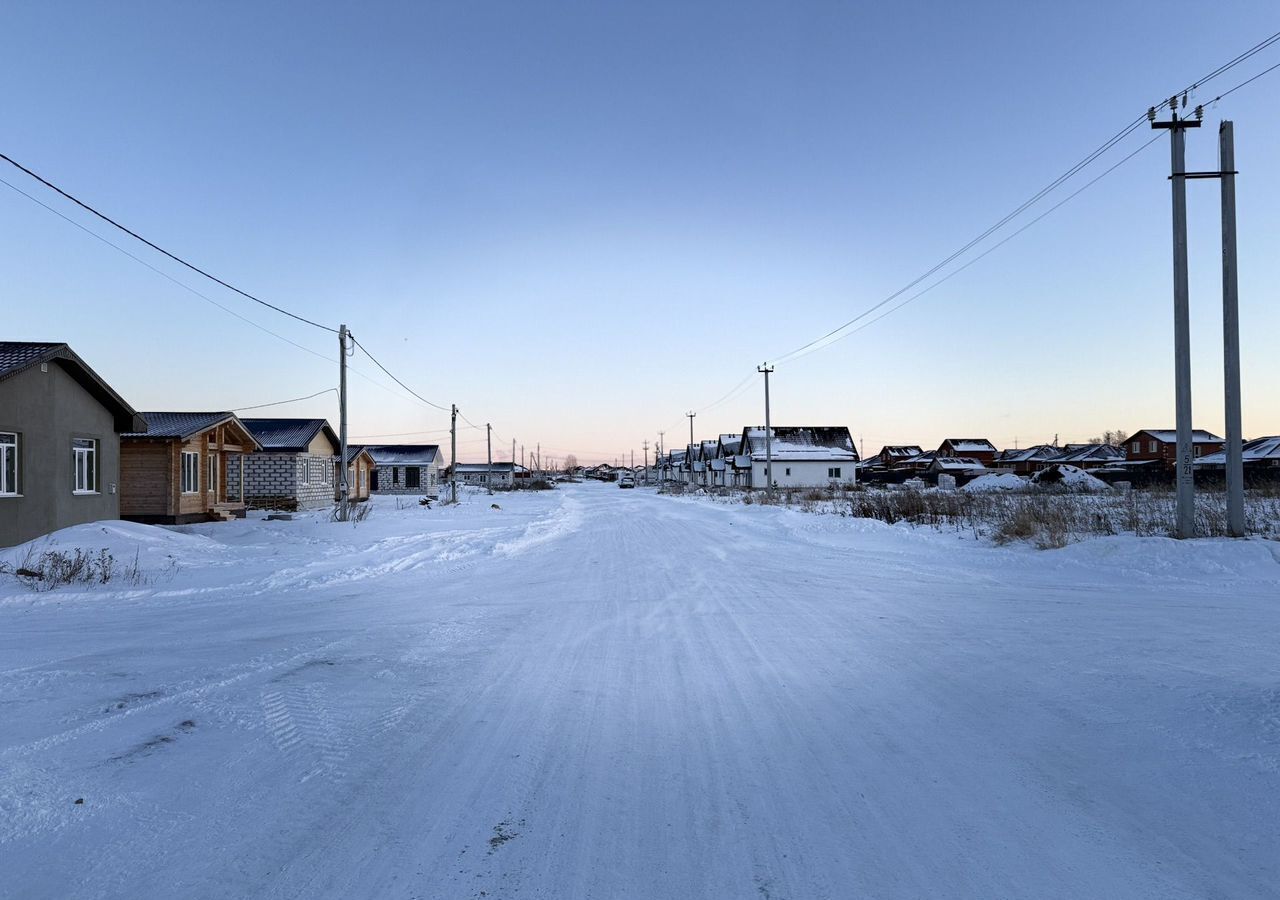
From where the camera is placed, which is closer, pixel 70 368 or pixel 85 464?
pixel 70 368

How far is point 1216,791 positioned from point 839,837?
230 cm

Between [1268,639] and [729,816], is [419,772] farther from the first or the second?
[1268,639]

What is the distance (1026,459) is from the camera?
105 m

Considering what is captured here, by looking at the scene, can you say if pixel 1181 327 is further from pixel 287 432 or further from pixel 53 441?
pixel 287 432

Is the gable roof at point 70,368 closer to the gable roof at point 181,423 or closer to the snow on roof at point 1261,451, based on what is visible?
the gable roof at point 181,423

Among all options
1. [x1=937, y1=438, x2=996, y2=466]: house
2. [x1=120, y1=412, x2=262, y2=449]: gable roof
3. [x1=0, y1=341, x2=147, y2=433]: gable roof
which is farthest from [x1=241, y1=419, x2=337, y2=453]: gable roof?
[x1=937, y1=438, x2=996, y2=466]: house

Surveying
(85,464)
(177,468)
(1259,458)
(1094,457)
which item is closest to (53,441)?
(85,464)

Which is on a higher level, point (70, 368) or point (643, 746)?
point (70, 368)

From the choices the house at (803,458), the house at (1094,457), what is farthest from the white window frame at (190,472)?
the house at (1094,457)

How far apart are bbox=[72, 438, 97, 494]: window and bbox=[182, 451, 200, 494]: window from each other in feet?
25.3

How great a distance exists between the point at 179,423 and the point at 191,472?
1.99 metres

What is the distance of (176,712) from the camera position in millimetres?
5301

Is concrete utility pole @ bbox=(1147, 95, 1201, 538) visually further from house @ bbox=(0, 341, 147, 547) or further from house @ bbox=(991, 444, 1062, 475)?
house @ bbox=(991, 444, 1062, 475)

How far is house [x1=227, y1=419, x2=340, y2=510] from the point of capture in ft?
115
